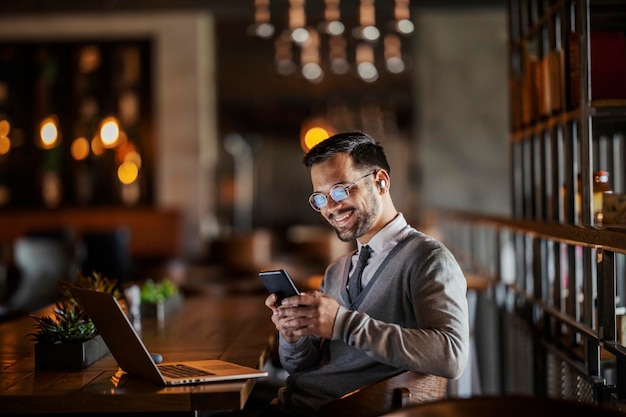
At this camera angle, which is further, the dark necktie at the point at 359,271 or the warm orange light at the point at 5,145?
the warm orange light at the point at 5,145

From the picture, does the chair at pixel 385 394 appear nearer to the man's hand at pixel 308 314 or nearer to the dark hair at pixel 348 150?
the man's hand at pixel 308 314

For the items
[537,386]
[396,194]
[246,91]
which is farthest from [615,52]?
[396,194]

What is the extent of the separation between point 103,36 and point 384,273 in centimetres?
946

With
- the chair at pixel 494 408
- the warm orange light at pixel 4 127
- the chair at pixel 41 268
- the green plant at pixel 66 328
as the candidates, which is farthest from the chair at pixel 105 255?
the chair at pixel 494 408

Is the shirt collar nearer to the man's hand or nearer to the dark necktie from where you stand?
the dark necktie

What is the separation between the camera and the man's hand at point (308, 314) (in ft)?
7.47

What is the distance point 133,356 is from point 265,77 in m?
15.3

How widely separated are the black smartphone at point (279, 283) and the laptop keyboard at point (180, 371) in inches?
11.8

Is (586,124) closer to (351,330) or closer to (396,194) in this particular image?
(351,330)

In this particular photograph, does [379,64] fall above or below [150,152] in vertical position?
above

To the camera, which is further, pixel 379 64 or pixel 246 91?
pixel 246 91

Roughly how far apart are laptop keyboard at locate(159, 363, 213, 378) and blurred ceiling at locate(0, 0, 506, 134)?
284 inches

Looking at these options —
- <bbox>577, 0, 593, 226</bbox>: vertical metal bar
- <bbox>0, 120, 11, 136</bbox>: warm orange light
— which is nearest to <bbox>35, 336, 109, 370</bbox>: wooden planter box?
<bbox>577, 0, 593, 226</bbox>: vertical metal bar

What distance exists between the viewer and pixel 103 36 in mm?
11156
